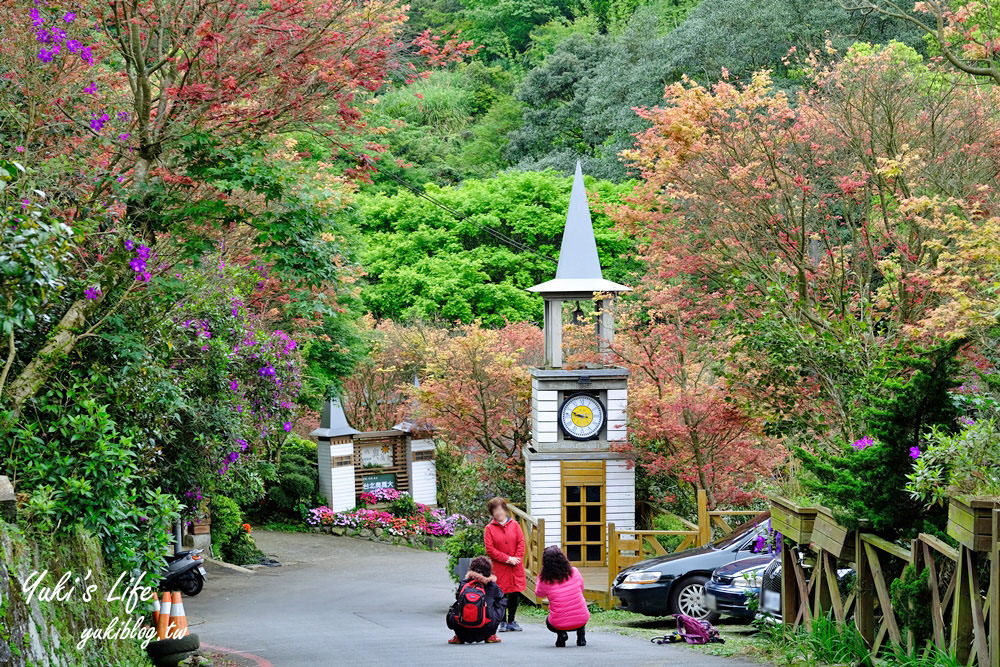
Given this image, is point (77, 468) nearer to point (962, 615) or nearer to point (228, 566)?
point (962, 615)

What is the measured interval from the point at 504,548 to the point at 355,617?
516 centimetres

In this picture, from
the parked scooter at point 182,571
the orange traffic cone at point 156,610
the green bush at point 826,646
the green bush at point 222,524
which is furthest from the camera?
the green bush at point 222,524

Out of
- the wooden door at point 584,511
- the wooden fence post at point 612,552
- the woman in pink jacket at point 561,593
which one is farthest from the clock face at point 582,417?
the woman in pink jacket at point 561,593

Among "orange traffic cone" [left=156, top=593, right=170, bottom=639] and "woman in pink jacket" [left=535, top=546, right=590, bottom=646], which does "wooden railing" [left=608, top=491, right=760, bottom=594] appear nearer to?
"woman in pink jacket" [left=535, top=546, right=590, bottom=646]

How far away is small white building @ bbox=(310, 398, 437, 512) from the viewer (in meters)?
29.9

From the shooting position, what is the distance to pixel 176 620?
8.49 m

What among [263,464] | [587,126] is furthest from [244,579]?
[587,126]

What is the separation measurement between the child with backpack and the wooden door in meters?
8.34

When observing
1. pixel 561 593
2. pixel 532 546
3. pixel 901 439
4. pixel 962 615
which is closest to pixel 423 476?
pixel 532 546

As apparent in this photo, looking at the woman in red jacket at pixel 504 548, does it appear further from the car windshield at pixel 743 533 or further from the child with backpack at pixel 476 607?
the car windshield at pixel 743 533

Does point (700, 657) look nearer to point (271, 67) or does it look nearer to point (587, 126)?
point (271, 67)

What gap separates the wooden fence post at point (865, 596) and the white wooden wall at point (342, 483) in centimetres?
2360

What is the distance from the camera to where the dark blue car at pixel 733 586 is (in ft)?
39.8

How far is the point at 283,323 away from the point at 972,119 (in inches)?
464
